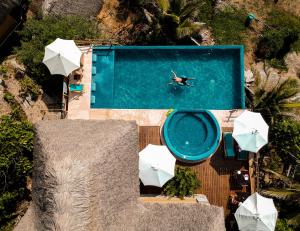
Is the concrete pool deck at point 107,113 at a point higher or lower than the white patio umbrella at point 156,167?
higher

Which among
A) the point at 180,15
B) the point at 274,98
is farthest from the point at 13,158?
the point at 274,98

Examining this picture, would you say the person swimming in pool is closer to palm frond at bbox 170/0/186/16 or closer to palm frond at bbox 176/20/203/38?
palm frond at bbox 176/20/203/38

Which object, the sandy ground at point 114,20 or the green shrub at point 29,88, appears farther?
the sandy ground at point 114,20

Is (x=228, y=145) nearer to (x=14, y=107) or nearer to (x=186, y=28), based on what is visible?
(x=186, y=28)

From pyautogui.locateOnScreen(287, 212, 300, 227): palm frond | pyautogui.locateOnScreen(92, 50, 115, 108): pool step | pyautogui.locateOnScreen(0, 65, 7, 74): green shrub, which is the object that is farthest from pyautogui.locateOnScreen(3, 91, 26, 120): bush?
pyautogui.locateOnScreen(287, 212, 300, 227): palm frond

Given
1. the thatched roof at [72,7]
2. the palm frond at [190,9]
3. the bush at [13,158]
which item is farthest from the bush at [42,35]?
the palm frond at [190,9]

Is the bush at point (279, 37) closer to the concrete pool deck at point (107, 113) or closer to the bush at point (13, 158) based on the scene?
the concrete pool deck at point (107, 113)
